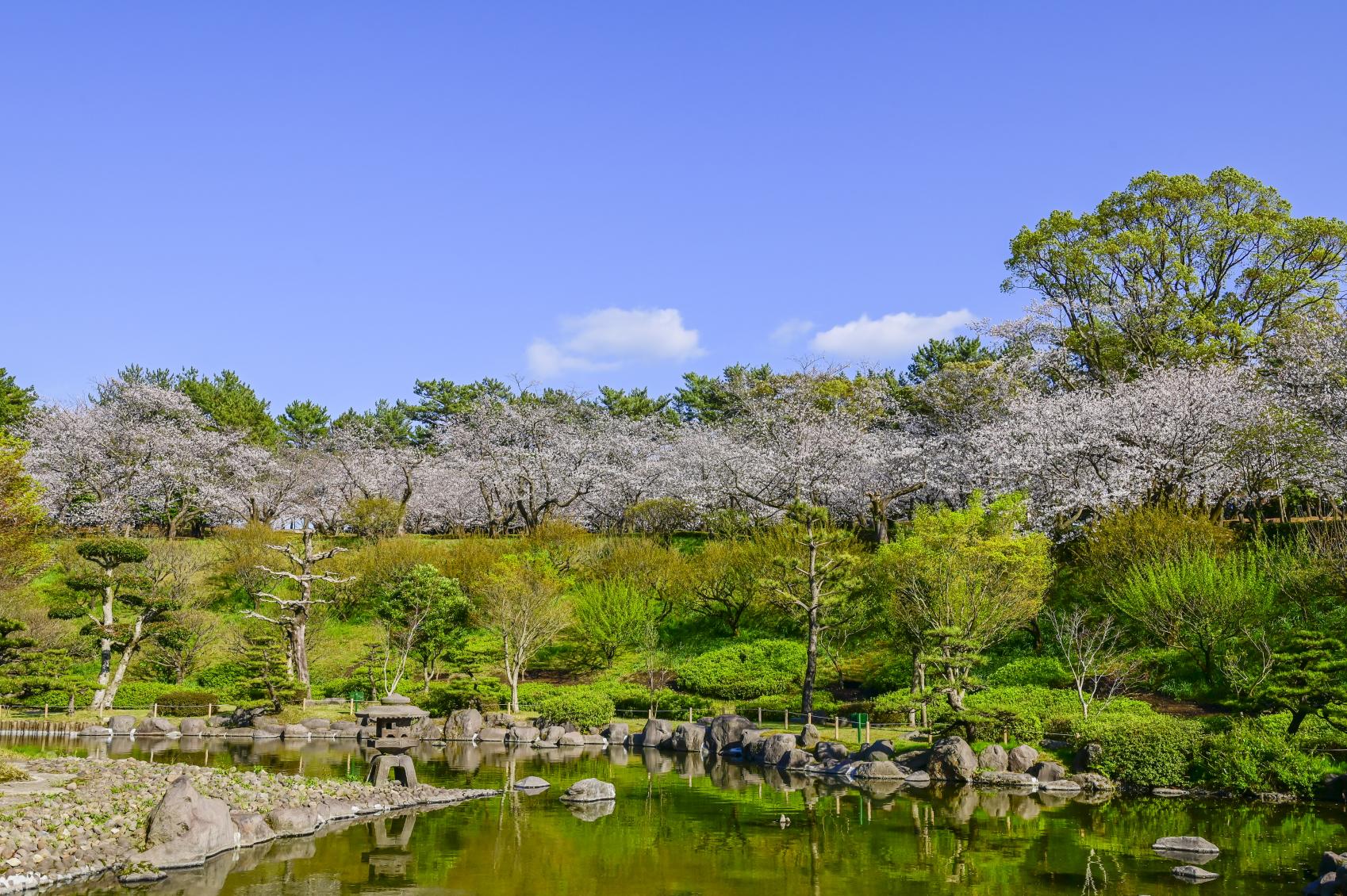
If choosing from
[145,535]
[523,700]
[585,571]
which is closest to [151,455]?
[145,535]

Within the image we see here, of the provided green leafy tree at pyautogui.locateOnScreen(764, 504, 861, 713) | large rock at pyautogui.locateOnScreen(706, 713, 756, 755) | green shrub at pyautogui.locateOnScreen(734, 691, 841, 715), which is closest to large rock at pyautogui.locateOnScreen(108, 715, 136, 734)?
large rock at pyautogui.locateOnScreen(706, 713, 756, 755)

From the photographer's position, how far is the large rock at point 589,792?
19.2 m

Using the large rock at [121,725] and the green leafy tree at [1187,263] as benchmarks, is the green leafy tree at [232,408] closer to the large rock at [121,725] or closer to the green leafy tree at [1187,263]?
the large rock at [121,725]

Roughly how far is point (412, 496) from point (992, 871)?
50.8 metres

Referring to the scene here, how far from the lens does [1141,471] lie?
3472 cm

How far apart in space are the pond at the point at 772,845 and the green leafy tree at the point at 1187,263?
24.1 meters

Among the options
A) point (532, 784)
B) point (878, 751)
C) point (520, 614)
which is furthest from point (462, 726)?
point (878, 751)

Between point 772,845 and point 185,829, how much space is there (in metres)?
8.71

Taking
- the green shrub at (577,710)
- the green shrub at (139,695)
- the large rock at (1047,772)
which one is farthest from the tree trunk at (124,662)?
the large rock at (1047,772)

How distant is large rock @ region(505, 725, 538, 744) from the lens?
29.3 metres

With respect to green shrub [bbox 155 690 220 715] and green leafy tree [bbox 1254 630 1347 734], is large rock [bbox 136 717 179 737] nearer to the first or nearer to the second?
green shrub [bbox 155 690 220 715]

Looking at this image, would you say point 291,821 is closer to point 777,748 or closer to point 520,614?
point 777,748

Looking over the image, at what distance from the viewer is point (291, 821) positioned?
50.9ft

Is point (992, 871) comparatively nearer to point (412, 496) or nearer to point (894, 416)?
point (894, 416)
